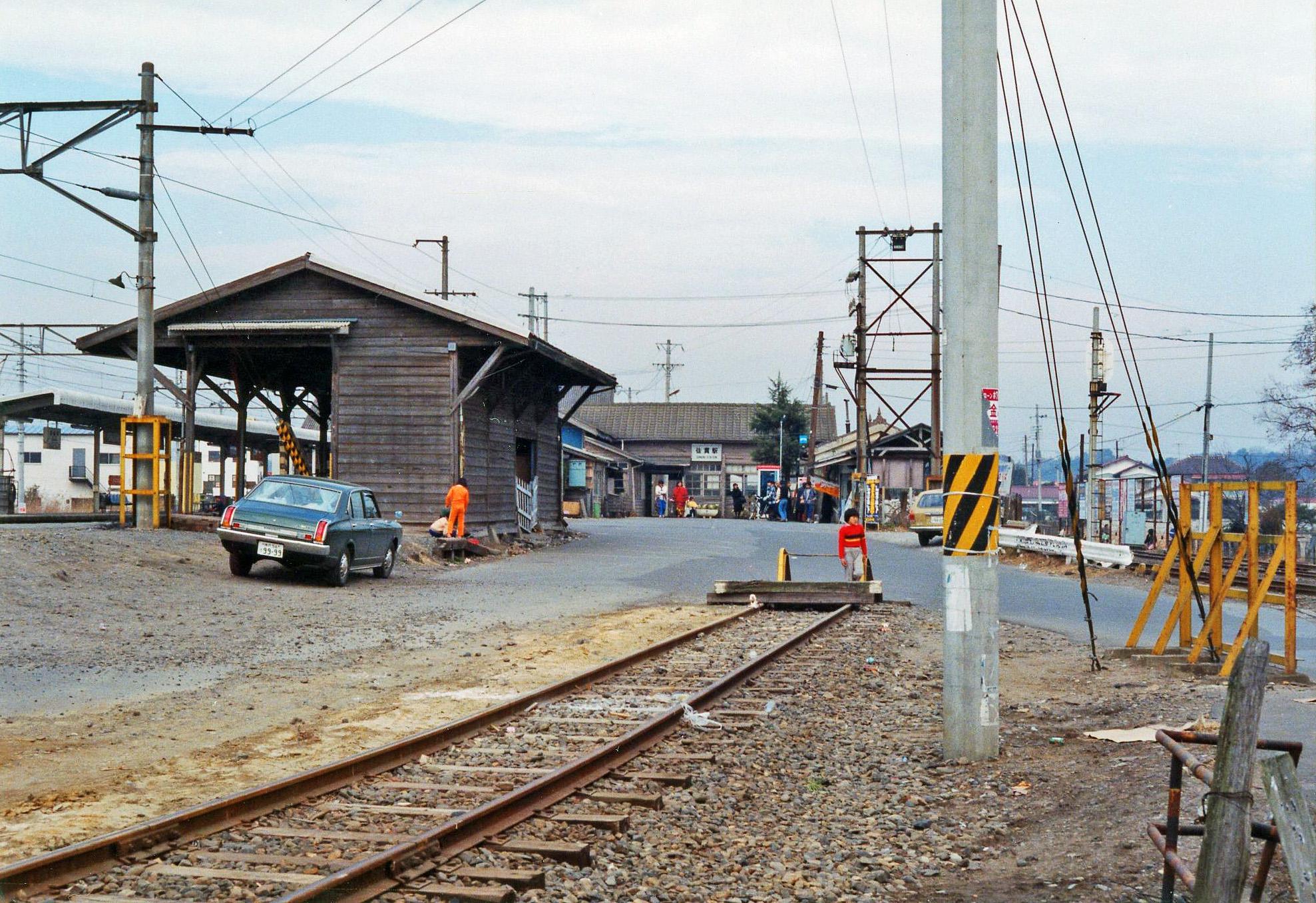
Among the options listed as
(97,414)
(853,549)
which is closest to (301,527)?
(853,549)

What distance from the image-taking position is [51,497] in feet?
256

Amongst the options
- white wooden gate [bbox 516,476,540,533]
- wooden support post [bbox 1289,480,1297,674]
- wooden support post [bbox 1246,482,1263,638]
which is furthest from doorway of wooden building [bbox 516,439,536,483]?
wooden support post [bbox 1289,480,1297,674]

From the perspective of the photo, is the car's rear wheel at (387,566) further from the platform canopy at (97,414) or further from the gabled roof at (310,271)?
the platform canopy at (97,414)

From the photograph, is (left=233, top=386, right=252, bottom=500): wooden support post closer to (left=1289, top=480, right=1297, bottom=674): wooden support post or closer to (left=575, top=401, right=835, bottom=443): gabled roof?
(left=1289, top=480, right=1297, bottom=674): wooden support post

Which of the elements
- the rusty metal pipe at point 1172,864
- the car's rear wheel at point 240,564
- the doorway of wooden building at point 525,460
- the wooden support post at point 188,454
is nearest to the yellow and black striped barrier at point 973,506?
the rusty metal pipe at point 1172,864

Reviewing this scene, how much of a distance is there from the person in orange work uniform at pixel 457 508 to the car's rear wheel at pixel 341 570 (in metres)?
6.00

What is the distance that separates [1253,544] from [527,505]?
25712 mm

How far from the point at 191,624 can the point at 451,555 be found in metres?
12.3

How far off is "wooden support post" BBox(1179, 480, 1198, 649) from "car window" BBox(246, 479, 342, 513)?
1218 cm

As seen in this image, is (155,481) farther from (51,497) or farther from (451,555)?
(51,497)

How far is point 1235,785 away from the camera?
13.0 ft

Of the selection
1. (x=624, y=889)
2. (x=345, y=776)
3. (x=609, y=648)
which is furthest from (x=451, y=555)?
(x=624, y=889)

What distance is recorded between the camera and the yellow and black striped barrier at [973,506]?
8.44m

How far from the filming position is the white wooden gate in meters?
34.9
